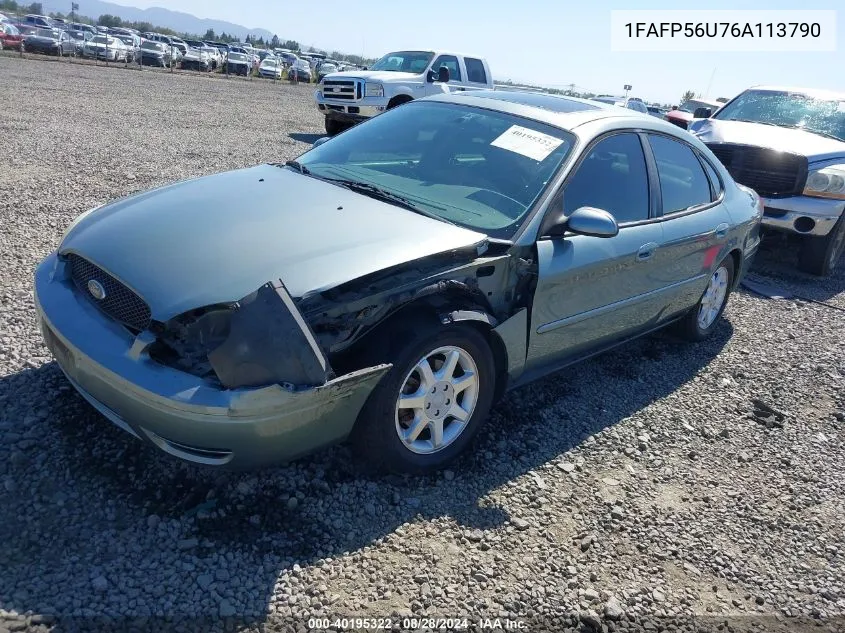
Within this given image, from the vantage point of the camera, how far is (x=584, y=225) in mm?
3199

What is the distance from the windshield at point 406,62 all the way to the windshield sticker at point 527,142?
11036mm

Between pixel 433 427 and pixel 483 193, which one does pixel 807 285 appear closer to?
pixel 483 193

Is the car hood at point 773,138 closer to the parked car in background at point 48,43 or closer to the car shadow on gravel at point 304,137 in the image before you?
the car shadow on gravel at point 304,137

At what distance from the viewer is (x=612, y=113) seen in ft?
13.1

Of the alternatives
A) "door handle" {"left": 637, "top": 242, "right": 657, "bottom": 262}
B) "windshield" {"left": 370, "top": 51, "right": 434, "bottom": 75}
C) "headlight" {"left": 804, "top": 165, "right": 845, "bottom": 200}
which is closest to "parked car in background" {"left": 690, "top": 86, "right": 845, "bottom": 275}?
"headlight" {"left": 804, "top": 165, "right": 845, "bottom": 200}

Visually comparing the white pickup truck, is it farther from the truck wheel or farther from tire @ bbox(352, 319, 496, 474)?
tire @ bbox(352, 319, 496, 474)

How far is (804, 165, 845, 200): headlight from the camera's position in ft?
22.8

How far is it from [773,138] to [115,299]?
7513 mm

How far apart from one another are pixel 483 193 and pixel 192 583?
226cm

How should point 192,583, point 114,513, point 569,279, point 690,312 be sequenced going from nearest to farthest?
point 192,583 → point 114,513 → point 569,279 → point 690,312

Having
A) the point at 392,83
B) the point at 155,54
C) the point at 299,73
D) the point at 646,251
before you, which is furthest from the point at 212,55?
the point at 646,251

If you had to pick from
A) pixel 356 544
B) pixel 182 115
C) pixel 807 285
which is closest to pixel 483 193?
pixel 356 544

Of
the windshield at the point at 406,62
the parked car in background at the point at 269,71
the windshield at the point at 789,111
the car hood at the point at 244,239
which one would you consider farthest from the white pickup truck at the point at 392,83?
the parked car in background at the point at 269,71

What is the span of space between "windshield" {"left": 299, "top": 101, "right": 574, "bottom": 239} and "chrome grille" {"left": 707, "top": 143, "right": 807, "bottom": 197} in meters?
4.74
